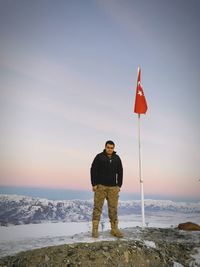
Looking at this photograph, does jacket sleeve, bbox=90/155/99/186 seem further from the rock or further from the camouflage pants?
the rock

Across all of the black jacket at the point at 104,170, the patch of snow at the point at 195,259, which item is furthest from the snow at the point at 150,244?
the black jacket at the point at 104,170

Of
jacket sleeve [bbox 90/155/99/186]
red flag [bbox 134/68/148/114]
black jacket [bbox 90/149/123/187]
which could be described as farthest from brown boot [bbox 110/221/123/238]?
red flag [bbox 134/68/148/114]

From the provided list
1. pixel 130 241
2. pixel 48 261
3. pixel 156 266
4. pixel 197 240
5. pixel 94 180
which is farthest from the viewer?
pixel 197 240

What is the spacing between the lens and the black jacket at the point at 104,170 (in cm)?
789

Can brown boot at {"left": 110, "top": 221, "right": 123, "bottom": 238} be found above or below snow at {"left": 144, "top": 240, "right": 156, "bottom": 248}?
above

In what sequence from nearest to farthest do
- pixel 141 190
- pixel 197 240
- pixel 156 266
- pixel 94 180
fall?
pixel 156 266, pixel 94 180, pixel 197 240, pixel 141 190

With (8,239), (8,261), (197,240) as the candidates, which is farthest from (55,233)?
(197,240)

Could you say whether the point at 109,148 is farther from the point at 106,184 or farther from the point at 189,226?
the point at 189,226

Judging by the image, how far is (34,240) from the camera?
7.98 m

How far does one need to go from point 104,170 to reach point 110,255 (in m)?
2.25

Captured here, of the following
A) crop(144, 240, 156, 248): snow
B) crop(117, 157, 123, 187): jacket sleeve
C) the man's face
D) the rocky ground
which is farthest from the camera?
crop(117, 157, 123, 187): jacket sleeve

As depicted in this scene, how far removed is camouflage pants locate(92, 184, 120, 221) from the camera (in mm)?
7820

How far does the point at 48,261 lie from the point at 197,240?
4.99 metres

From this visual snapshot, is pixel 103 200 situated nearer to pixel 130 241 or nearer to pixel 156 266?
pixel 130 241
